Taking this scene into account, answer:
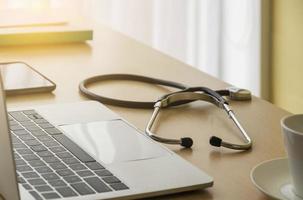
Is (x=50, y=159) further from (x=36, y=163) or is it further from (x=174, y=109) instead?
(x=174, y=109)

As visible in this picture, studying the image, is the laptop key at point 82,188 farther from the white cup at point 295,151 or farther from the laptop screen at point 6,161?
the white cup at point 295,151

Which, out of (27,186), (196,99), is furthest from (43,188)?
(196,99)

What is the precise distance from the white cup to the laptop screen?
295 mm

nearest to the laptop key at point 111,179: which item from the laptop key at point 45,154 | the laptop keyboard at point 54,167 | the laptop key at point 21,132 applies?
the laptop keyboard at point 54,167

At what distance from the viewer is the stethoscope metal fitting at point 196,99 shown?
1.03 meters

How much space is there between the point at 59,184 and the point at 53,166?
60 millimetres

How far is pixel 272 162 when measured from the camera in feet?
3.02

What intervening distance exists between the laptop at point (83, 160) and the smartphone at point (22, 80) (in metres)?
0.13

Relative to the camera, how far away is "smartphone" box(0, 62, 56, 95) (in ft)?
4.25

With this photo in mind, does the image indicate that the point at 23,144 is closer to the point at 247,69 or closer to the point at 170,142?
the point at 170,142

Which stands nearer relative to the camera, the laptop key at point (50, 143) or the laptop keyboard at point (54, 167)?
the laptop keyboard at point (54, 167)

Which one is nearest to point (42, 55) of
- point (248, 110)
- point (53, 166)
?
point (248, 110)

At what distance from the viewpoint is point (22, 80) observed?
135cm

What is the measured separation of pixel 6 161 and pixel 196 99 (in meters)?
0.49
